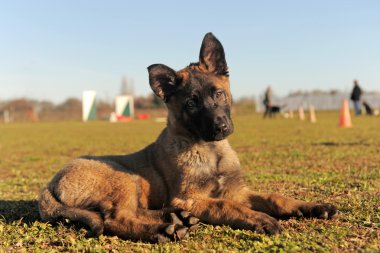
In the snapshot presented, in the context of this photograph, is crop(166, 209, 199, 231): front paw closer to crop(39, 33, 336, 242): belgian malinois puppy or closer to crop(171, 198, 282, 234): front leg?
crop(39, 33, 336, 242): belgian malinois puppy

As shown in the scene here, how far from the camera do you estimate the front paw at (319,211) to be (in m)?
3.91

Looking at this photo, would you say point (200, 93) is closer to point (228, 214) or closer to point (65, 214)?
point (228, 214)

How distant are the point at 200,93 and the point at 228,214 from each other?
1374 millimetres

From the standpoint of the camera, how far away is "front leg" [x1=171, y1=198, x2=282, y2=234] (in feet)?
11.6

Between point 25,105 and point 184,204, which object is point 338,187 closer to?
point 184,204

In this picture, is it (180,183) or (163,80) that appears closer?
(180,183)

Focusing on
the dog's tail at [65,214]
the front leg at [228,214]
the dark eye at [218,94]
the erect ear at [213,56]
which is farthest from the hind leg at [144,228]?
the erect ear at [213,56]

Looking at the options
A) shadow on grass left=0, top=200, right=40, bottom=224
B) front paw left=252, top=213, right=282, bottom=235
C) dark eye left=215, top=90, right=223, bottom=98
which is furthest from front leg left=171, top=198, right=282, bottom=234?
shadow on grass left=0, top=200, right=40, bottom=224

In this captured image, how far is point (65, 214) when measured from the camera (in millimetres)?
3992

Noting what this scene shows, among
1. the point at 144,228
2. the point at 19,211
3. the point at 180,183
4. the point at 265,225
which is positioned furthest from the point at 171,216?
the point at 19,211

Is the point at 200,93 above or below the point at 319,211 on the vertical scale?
above

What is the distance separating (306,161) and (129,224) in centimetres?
638

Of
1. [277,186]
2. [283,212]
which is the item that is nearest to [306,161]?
[277,186]

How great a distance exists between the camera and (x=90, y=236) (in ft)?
12.3
